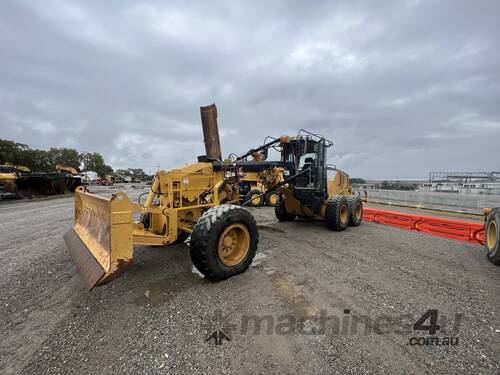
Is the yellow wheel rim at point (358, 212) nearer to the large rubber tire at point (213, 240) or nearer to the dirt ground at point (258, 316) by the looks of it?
the dirt ground at point (258, 316)

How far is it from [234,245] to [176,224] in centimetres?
97

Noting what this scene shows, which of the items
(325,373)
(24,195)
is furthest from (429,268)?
(24,195)

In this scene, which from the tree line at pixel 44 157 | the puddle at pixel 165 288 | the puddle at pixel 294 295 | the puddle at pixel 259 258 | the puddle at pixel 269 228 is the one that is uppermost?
the tree line at pixel 44 157

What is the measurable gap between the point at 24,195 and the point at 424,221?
22.9 metres

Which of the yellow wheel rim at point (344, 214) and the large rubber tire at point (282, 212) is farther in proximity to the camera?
the large rubber tire at point (282, 212)

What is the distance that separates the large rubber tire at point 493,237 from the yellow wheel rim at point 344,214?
9.90ft

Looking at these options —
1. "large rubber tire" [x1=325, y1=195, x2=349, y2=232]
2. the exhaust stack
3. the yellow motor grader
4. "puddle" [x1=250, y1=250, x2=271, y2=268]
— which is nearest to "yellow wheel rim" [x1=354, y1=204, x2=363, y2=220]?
"large rubber tire" [x1=325, y1=195, x2=349, y2=232]

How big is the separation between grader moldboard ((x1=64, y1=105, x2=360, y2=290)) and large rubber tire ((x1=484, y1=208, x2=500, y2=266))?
12.8 ft

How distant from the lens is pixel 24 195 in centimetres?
1681

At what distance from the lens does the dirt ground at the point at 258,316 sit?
2.14 m

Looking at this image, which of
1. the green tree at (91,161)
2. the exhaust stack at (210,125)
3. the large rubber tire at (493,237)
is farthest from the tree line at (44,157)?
the large rubber tire at (493,237)

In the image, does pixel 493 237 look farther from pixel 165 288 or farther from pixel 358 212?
pixel 165 288

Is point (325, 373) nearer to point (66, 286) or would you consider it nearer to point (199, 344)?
point (199, 344)
